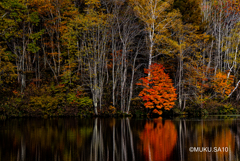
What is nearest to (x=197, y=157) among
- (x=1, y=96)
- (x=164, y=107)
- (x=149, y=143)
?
(x=149, y=143)

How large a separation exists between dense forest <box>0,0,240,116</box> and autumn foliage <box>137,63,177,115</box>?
0.32 feet

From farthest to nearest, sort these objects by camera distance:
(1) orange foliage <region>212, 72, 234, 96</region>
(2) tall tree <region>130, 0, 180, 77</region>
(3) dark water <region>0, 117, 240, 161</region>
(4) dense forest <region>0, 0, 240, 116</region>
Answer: (1) orange foliage <region>212, 72, 234, 96</region>
(2) tall tree <region>130, 0, 180, 77</region>
(4) dense forest <region>0, 0, 240, 116</region>
(3) dark water <region>0, 117, 240, 161</region>

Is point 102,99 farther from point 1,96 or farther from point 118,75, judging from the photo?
point 1,96

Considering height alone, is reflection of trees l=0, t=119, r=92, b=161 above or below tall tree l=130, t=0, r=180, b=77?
below

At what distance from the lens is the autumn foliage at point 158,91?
96.7 feet

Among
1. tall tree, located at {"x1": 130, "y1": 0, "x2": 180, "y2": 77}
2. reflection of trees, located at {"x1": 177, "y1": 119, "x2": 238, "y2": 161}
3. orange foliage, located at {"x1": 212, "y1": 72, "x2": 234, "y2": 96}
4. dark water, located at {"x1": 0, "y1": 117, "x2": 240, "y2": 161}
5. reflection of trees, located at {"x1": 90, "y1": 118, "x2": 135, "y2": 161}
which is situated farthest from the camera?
orange foliage, located at {"x1": 212, "y1": 72, "x2": 234, "y2": 96}

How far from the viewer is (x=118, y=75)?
32250 millimetres

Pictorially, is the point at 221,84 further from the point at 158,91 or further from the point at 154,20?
the point at 154,20

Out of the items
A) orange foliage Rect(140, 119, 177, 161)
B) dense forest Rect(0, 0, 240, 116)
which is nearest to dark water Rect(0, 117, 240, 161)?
orange foliage Rect(140, 119, 177, 161)

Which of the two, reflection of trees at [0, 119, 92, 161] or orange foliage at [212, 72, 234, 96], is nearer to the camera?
reflection of trees at [0, 119, 92, 161]

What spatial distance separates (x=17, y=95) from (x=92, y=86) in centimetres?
764

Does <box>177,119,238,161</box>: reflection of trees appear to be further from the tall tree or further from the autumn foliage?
the tall tree

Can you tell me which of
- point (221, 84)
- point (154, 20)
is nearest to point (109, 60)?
point (154, 20)

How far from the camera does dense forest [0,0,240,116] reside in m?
30.3
